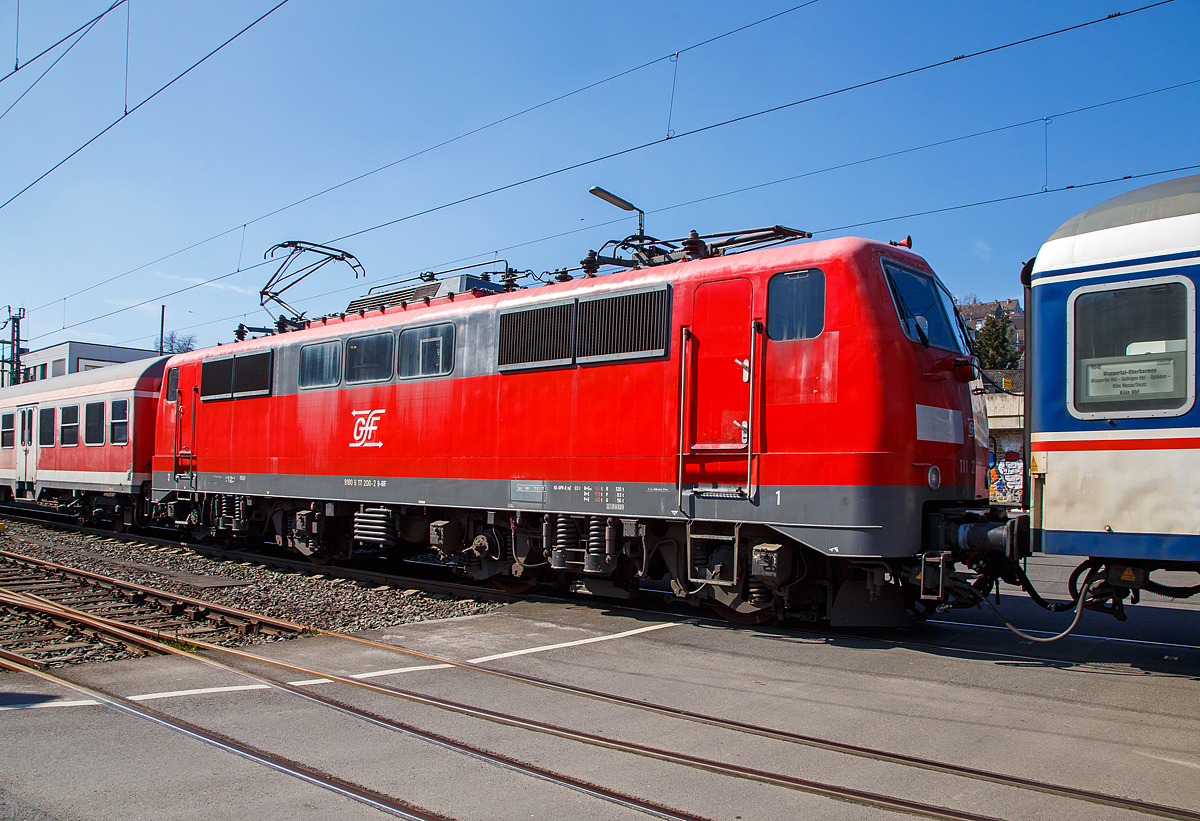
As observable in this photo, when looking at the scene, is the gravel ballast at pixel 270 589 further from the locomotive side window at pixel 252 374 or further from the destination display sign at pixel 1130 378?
the destination display sign at pixel 1130 378

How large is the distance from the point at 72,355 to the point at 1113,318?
63.3m

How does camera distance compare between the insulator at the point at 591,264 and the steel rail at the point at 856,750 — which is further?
the insulator at the point at 591,264

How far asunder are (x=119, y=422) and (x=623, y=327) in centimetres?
1508

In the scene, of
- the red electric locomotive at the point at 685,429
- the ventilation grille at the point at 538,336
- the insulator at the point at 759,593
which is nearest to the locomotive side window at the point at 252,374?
the red electric locomotive at the point at 685,429

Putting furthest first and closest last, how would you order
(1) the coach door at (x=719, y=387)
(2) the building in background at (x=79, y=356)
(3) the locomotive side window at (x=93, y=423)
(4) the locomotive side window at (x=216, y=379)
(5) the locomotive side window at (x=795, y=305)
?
(2) the building in background at (x=79, y=356)
(3) the locomotive side window at (x=93, y=423)
(4) the locomotive side window at (x=216, y=379)
(1) the coach door at (x=719, y=387)
(5) the locomotive side window at (x=795, y=305)

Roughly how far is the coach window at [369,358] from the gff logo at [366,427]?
0.49m

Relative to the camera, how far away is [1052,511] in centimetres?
652

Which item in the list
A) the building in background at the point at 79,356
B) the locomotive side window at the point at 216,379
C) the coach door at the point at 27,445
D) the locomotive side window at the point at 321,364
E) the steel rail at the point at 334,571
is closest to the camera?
the steel rail at the point at 334,571

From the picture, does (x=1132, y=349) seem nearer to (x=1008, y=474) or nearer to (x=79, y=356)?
(x=1008, y=474)

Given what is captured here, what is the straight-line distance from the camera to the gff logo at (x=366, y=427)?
1198cm

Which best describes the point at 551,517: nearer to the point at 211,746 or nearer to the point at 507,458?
the point at 507,458

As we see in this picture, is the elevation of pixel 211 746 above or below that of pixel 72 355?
below

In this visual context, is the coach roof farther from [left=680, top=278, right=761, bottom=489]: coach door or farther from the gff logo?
the gff logo

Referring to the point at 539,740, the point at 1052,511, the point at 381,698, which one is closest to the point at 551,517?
the point at 381,698
